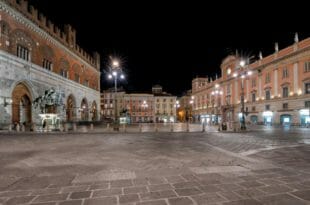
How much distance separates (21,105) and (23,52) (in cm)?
671

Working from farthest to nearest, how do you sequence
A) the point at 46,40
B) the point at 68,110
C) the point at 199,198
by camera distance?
the point at 68,110 → the point at 46,40 → the point at 199,198

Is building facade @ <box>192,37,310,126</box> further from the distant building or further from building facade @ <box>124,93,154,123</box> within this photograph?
building facade @ <box>124,93,154,123</box>

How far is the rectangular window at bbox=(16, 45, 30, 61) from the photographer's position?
25406mm

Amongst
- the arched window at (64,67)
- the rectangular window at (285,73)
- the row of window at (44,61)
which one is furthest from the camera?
the rectangular window at (285,73)

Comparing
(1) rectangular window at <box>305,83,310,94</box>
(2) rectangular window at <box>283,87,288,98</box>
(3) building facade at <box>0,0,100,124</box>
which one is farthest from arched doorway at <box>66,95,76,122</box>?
(1) rectangular window at <box>305,83,310,94</box>

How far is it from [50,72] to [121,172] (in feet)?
101

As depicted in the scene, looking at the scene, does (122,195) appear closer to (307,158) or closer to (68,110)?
(307,158)

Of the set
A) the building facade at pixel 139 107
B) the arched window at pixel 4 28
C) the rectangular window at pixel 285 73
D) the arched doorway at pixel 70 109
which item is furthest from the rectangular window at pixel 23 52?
the building facade at pixel 139 107

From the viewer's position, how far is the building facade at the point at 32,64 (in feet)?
75.9

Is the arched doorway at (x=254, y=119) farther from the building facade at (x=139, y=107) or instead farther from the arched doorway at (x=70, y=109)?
the building facade at (x=139, y=107)

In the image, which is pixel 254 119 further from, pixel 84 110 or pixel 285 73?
pixel 84 110

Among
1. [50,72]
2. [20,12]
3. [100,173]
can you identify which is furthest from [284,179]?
[50,72]

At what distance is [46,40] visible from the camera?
31.6 meters

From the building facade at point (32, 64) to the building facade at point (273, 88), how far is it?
87.3 feet
